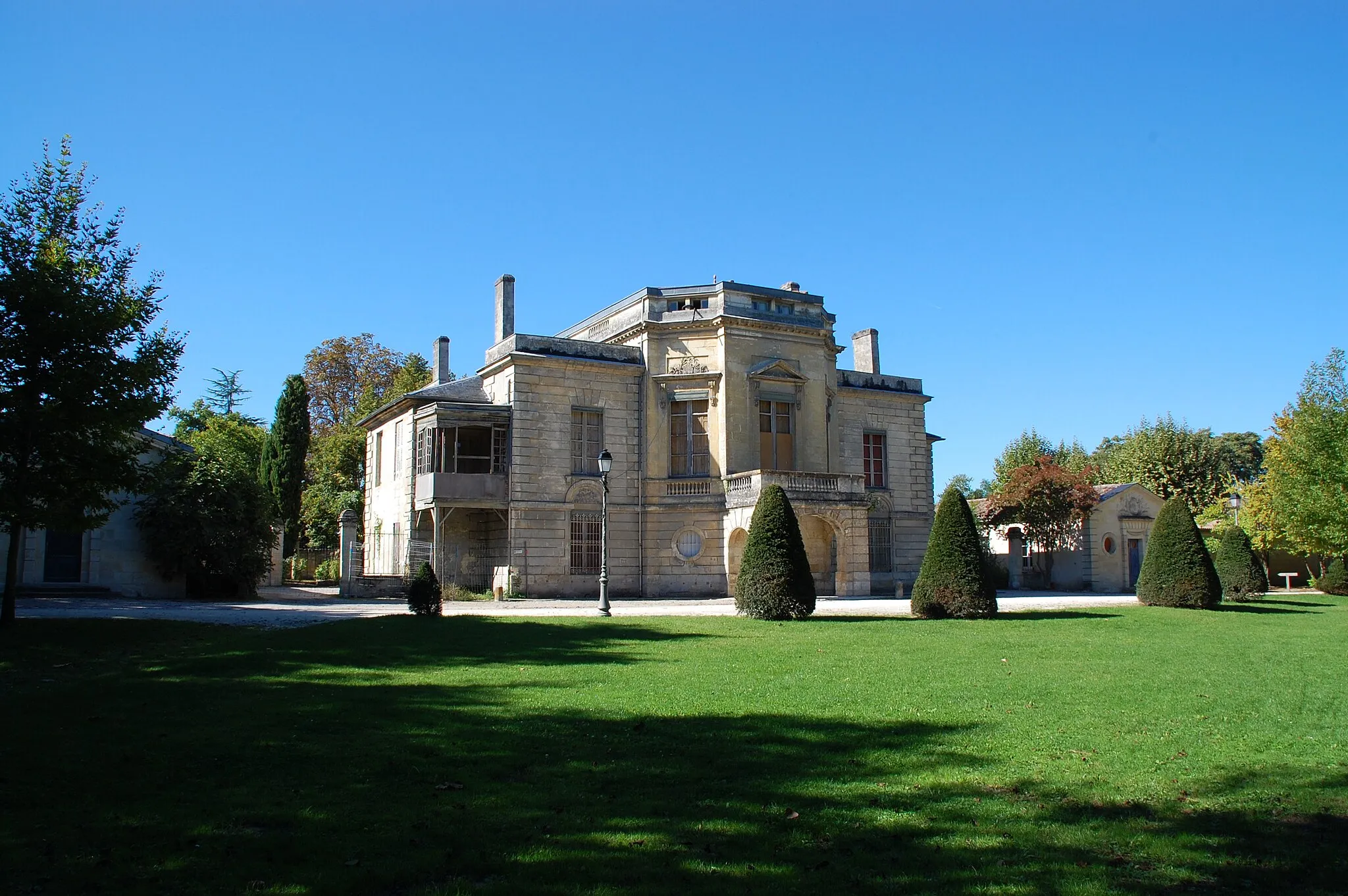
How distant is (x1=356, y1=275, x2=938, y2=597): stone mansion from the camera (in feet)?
104

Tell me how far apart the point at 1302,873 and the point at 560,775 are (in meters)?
4.54

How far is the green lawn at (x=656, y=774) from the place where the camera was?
5102 millimetres

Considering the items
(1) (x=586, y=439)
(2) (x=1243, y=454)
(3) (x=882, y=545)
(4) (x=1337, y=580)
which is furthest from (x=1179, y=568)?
(2) (x=1243, y=454)

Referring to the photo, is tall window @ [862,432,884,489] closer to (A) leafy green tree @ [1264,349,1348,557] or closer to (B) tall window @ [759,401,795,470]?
(B) tall window @ [759,401,795,470]

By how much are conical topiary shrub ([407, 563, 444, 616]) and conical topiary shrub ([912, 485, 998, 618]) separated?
1041 centimetres

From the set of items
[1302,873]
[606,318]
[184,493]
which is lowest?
[1302,873]

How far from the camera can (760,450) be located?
→ 33.9m

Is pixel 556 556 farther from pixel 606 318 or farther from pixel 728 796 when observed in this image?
pixel 728 796

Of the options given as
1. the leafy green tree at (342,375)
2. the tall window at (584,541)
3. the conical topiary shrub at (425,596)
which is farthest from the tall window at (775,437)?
the leafy green tree at (342,375)

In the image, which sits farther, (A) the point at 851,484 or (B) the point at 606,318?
(B) the point at 606,318

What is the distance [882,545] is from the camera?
3875 centimetres

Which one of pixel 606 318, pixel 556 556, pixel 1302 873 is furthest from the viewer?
pixel 606 318

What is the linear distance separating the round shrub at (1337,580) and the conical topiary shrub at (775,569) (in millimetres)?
24802

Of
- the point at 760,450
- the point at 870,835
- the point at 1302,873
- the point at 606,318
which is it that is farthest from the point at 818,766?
the point at 606,318
